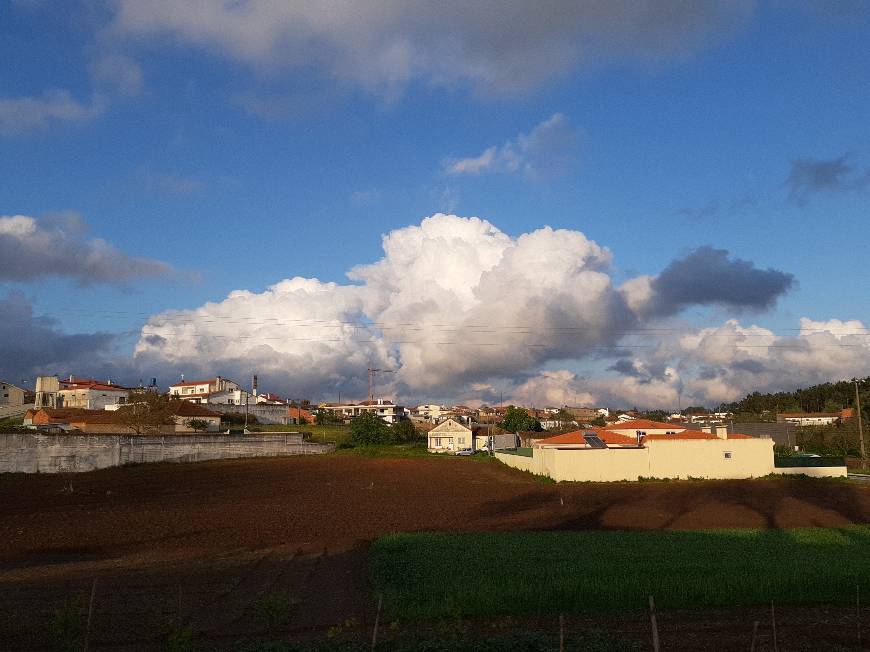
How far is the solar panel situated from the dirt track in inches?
295

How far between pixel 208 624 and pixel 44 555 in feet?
32.2

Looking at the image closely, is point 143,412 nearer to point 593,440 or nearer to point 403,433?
point 403,433

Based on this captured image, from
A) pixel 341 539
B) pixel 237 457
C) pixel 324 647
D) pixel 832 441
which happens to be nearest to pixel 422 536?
pixel 341 539

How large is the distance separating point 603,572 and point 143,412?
5224cm

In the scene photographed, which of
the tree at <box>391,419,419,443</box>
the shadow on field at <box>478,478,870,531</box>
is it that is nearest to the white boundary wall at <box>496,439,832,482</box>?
the shadow on field at <box>478,478,870,531</box>

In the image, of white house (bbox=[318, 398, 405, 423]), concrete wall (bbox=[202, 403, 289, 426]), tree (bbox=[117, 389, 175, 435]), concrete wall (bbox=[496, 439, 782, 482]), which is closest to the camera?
concrete wall (bbox=[496, 439, 782, 482])

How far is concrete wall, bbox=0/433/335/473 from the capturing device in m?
41.3

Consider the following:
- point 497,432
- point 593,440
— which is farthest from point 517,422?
point 593,440

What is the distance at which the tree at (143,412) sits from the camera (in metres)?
59.1

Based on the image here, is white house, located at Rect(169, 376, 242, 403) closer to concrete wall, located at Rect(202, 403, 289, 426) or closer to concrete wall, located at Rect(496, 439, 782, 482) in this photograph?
concrete wall, located at Rect(202, 403, 289, 426)

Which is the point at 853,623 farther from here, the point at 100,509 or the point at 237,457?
the point at 237,457

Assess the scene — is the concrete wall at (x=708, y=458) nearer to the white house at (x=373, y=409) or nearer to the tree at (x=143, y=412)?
the tree at (x=143, y=412)

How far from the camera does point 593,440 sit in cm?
5203

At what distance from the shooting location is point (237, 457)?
56.3 metres
